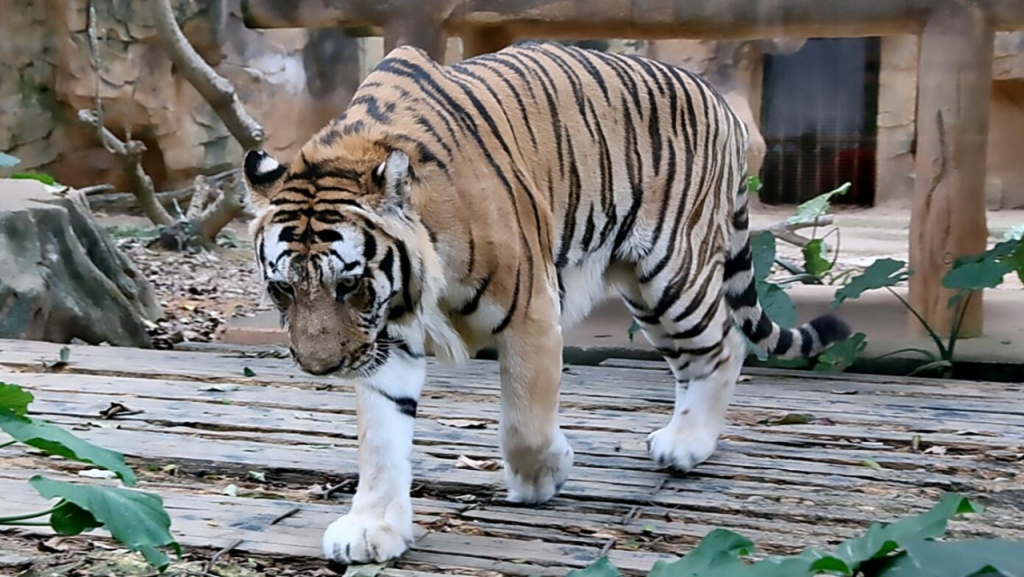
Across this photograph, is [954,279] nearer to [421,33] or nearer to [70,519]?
[421,33]

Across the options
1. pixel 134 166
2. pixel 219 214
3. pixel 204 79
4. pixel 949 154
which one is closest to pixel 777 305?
pixel 949 154

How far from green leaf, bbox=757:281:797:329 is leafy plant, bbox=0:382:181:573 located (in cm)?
261

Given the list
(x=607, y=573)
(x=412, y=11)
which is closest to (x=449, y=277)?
(x=607, y=573)

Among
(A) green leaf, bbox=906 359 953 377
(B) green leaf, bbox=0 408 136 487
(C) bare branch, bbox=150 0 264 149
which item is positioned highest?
(C) bare branch, bbox=150 0 264 149

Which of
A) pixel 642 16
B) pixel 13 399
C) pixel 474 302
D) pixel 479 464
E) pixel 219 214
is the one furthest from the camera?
pixel 219 214

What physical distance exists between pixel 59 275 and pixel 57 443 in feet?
11.1

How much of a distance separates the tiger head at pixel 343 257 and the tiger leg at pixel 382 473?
0.12 meters

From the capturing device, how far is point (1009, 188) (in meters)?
5.61

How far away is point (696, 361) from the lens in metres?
2.94

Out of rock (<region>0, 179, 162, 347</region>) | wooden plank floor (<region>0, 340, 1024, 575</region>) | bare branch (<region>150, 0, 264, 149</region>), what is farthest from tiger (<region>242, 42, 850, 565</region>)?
bare branch (<region>150, 0, 264, 149</region>)

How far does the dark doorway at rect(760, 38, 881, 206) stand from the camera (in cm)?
595

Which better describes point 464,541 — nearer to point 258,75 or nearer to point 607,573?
point 607,573

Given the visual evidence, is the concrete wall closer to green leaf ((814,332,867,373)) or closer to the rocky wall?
green leaf ((814,332,867,373))

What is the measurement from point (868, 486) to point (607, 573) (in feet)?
4.65
